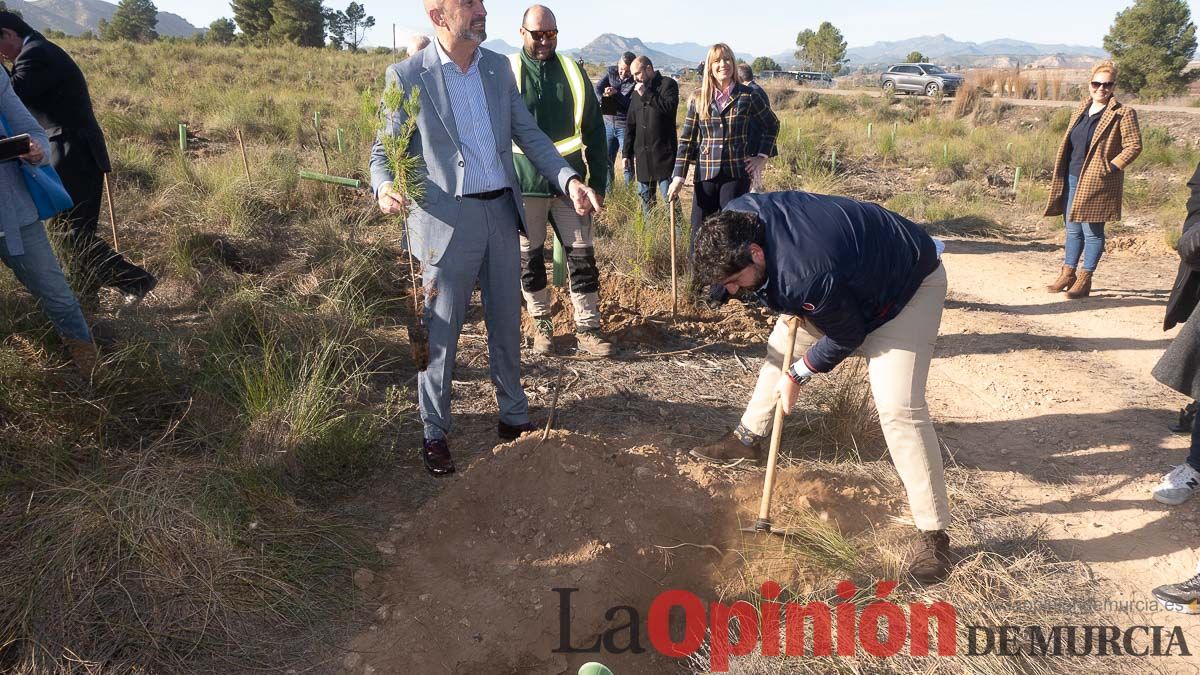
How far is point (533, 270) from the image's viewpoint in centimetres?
444

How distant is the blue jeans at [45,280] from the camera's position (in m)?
3.40

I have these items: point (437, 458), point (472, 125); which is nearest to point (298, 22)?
point (472, 125)

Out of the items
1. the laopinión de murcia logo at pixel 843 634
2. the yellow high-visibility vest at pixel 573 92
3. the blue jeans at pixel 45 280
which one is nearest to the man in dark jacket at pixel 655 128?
the yellow high-visibility vest at pixel 573 92

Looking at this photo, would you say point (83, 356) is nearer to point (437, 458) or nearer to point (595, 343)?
point (437, 458)

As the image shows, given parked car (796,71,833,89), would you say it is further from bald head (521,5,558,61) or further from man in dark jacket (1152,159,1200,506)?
man in dark jacket (1152,159,1200,506)

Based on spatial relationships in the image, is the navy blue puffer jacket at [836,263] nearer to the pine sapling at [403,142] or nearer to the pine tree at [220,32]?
the pine sapling at [403,142]

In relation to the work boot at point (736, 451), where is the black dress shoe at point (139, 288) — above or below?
above

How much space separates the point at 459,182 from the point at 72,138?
10.1 feet

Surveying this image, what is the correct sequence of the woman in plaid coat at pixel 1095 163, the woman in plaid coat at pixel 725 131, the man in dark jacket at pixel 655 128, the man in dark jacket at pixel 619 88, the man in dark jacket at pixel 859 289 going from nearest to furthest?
the man in dark jacket at pixel 859 289 < the woman in plaid coat at pixel 725 131 < the woman in plaid coat at pixel 1095 163 < the man in dark jacket at pixel 655 128 < the man in dark jacket at pixel 619 88

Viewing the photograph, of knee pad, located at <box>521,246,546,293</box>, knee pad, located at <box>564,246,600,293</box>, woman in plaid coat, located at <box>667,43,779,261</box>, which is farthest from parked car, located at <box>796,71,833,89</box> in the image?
knee pad, located at <box>521,246,546,293</box>

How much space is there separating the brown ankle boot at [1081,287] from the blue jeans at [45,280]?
21.2ft

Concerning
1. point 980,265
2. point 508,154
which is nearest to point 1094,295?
point 980,265

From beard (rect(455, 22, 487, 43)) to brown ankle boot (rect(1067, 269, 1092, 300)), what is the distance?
16.9 feet

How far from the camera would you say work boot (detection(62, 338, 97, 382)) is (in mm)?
3439
